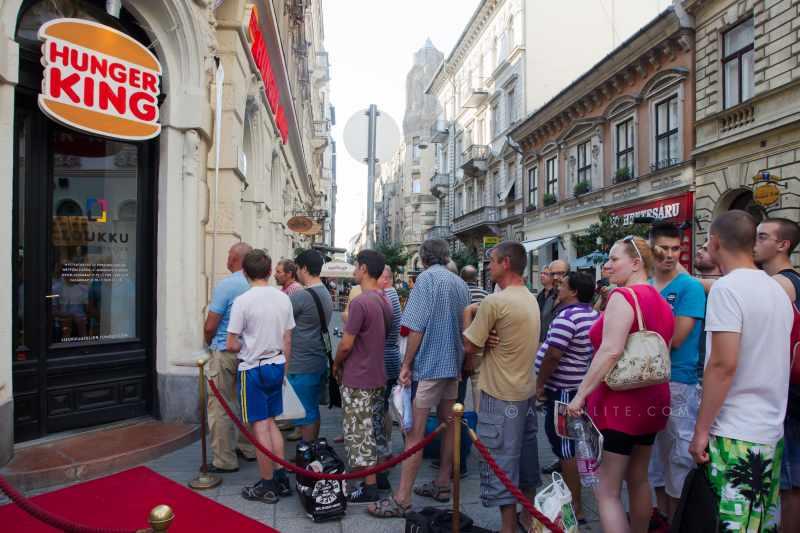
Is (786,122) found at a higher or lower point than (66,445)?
higher

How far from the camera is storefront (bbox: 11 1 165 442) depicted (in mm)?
5453

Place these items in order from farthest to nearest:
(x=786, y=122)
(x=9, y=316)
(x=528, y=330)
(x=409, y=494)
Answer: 1. (x=786, y=122)
2. (x=9, y=316)
3. (x=409, y=494)
4. (x=528, y=330)

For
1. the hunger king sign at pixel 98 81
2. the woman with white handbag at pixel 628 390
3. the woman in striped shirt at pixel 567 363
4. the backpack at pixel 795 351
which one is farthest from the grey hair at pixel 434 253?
the hunger king sign at pixel 98 81

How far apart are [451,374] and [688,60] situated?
1863cm

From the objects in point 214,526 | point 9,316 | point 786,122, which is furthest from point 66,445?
point 786,122

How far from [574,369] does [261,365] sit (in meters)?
2.50

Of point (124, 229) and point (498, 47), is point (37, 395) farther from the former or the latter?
point (498, 47)

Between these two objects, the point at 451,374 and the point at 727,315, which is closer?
the point at 727,315

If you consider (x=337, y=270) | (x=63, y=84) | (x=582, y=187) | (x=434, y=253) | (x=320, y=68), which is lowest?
(x=337, y=270)

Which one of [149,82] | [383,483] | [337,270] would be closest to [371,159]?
[149,82]

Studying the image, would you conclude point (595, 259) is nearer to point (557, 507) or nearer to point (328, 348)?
point (328, 348)

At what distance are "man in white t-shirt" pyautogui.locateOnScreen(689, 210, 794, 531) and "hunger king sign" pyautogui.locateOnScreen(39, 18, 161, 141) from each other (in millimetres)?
5539

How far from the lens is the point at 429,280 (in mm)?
4547

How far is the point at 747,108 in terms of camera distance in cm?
1580
